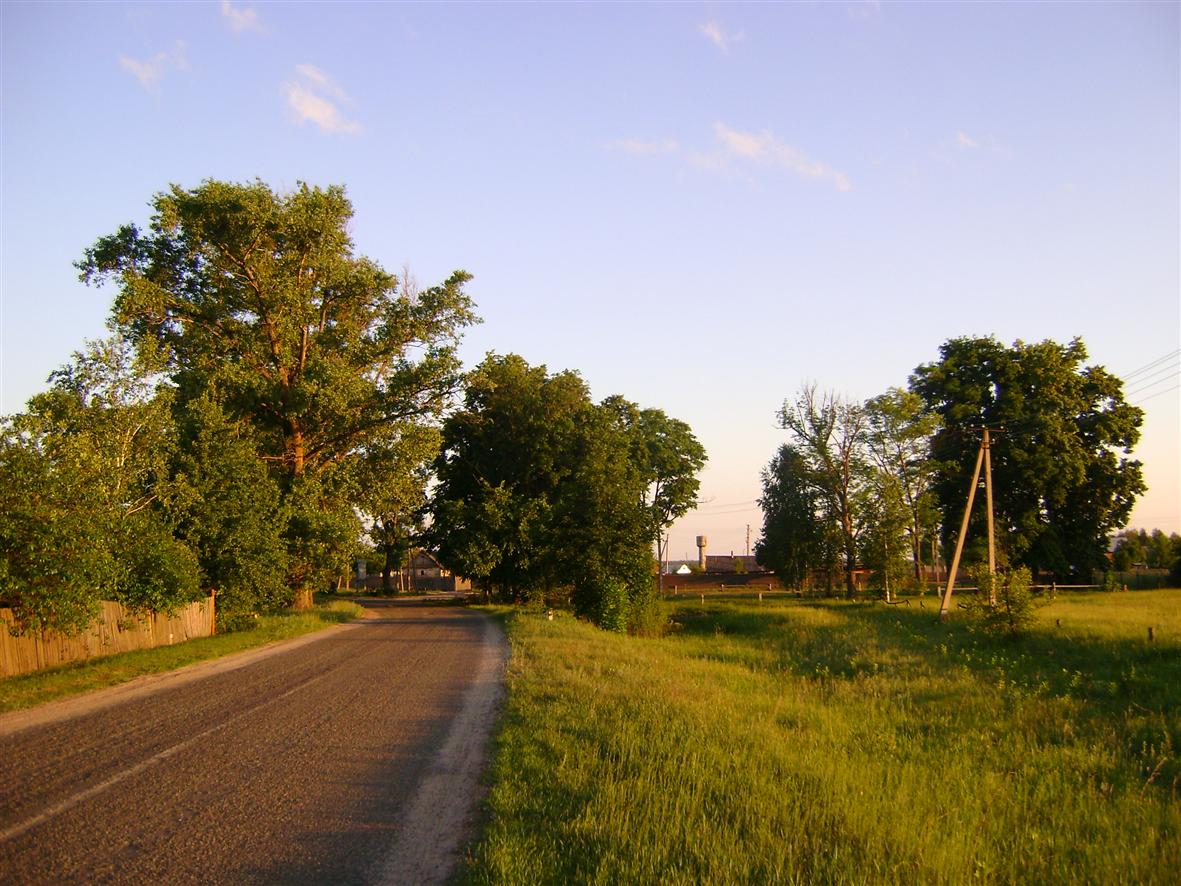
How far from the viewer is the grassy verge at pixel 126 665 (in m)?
13.1

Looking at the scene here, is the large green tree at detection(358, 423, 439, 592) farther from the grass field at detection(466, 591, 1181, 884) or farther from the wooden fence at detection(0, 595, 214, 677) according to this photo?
the grass field at detection(466, 591, 1181, 884)

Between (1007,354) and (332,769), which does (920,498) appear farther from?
(332,769)

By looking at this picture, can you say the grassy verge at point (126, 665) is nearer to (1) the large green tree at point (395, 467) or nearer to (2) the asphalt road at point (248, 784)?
(2) the asphalt road at point (248, 784)

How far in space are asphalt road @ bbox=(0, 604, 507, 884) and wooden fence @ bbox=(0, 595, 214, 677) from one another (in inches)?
149

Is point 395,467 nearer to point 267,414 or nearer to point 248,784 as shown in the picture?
point 267,414

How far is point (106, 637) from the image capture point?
1908cm

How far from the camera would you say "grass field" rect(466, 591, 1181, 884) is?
581 cm

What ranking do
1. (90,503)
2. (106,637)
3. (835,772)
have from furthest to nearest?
(106,637)
(90,503)
(835,772)

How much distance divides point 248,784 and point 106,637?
46.3ft

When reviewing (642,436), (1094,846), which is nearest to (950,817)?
(1094,846)

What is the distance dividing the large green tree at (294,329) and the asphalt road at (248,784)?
1866cm

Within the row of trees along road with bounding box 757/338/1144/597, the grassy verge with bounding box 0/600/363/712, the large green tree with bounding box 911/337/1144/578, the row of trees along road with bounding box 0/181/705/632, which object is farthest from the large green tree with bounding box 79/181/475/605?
the large green tree with bounding box 911/337/1144/578

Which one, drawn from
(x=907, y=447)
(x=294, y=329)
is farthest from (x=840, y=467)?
(x=294, y=329)

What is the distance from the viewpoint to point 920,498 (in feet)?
172
